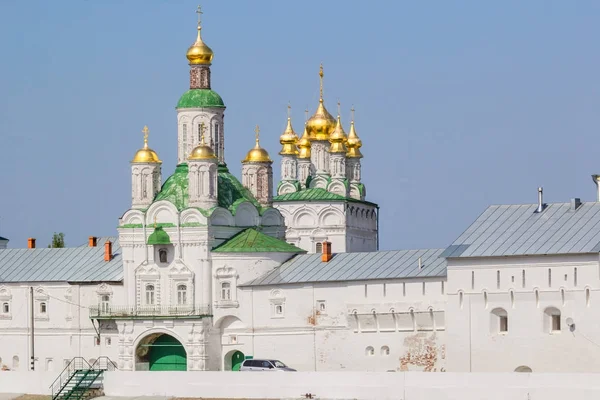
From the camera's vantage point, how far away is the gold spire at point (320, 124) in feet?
287

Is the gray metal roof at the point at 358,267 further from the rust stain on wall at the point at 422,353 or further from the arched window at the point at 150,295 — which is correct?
the arched window at the point at 150,295

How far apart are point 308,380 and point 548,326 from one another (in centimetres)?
763

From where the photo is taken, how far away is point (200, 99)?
6925 cm

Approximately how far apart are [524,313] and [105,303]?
17.4 m

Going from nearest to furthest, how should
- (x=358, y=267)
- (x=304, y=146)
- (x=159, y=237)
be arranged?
(x=358, y=267) < (x=159, y=237) < (x=304, y=146)

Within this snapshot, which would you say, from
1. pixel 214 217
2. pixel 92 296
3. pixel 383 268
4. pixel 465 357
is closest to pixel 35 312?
pixel 92 296

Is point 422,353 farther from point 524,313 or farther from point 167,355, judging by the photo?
point 167,355

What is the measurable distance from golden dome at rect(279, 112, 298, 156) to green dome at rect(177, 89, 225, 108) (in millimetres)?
18141

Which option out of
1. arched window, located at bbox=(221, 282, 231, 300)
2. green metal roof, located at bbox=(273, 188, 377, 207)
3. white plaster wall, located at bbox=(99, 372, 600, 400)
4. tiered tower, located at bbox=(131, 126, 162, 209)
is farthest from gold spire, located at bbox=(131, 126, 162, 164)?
green metal roof, located at bbox=(273, 188, 377, 207)

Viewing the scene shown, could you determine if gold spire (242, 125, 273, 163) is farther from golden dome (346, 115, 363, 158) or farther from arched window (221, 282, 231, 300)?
golden dome (346, 115, 363, 158)

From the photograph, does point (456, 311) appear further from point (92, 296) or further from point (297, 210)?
point (297, 210)

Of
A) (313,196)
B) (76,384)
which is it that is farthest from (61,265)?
(313,196)

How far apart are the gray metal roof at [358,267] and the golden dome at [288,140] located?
69.1 feet

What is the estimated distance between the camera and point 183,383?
58.0 meters
